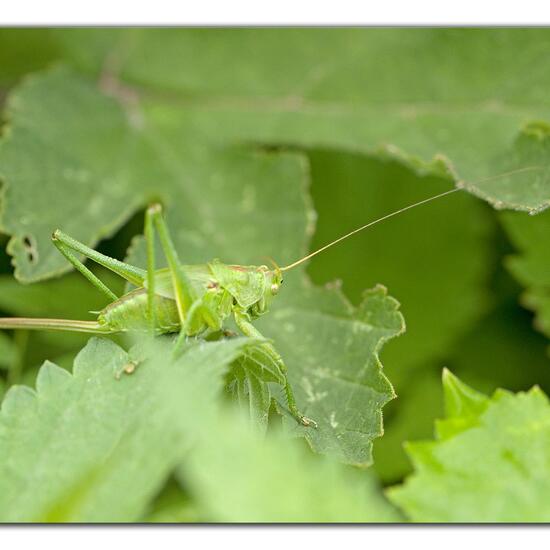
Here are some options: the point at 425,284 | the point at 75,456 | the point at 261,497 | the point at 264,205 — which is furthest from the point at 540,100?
the point at 261,497

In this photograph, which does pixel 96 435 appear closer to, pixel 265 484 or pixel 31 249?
pixel 265 484

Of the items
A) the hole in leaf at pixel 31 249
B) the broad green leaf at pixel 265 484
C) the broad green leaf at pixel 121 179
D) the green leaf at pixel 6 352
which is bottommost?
the green leaf at pixel 6 352

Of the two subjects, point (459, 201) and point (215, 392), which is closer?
point (215, 392)

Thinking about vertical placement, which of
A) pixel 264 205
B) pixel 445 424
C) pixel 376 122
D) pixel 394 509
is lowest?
pixel 394 509

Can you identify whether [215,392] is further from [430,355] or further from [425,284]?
[425,284]

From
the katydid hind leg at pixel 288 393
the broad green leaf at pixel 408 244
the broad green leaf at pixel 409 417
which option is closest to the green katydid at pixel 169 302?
the katydid hind leg at pixel 288 393

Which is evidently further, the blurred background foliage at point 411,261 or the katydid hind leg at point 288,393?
the blurred background foliage at point 411,261

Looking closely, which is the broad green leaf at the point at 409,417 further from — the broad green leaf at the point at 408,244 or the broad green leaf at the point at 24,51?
the broad green leaf at the point at 24,51

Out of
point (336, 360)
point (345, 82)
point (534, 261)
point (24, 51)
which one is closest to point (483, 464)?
point (336, 360)
